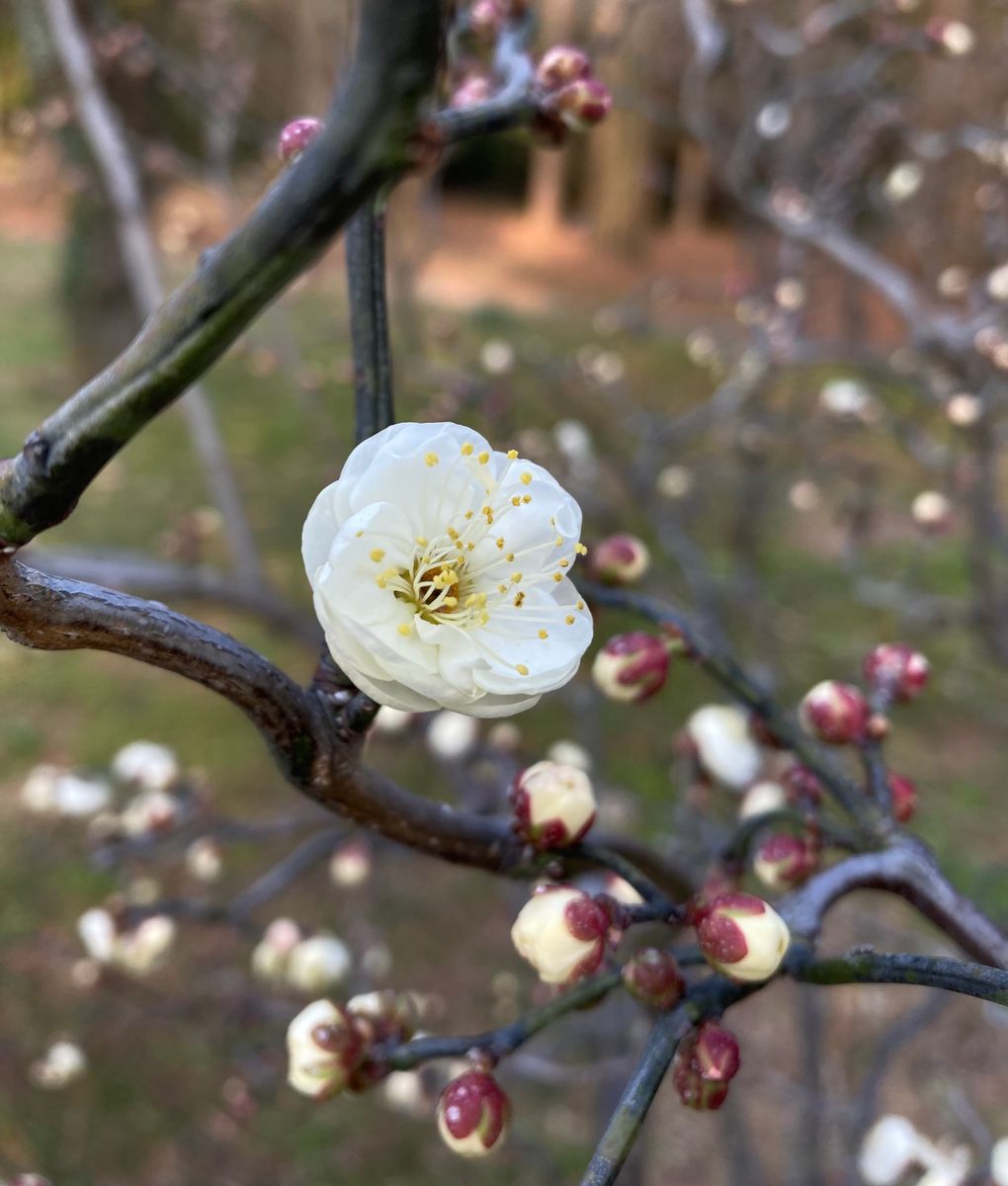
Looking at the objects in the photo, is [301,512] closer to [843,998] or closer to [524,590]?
[843,998]

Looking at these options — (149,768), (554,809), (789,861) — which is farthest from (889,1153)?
(149,768)

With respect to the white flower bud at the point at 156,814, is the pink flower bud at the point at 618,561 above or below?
above

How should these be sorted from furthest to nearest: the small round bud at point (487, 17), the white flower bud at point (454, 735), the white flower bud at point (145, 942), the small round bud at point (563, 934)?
1. the white flower bud at point (454, 735)
2. the white flower bud at point (145, 942)
3. the small round bud at point (487, 17)
4. the small round bud at point (563, 934)

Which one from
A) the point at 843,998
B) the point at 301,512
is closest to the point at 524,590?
the point at 843,998

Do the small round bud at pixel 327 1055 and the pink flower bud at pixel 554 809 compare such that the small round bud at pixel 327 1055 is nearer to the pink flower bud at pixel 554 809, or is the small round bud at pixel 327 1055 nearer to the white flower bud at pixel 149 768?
the pink flower bud at pixel 554 809

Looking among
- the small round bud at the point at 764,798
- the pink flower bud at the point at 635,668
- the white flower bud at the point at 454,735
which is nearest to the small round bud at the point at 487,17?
the pink flower bud at the point at 635,668
